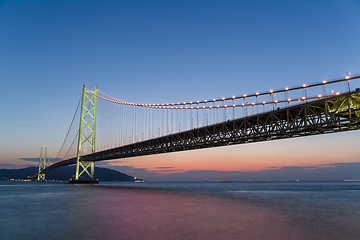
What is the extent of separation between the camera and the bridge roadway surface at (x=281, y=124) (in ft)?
76.6

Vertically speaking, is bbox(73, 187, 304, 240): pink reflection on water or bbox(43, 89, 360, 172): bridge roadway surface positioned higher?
bbox(43, 89, 360, 172): bridge roadway surface

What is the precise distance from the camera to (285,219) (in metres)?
14.9

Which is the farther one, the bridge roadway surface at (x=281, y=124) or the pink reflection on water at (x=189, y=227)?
the bridge roadway surface at (x=281, y=124)

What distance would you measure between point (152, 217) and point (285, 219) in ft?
25.0

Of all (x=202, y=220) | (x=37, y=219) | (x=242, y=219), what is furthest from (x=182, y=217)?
(x=37, y=219)

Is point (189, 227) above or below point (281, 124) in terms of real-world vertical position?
below

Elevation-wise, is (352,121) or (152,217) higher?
(352,121)

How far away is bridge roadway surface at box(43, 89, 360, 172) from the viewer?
76.6 feet

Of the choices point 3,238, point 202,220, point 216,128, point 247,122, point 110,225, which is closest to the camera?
point 3,238

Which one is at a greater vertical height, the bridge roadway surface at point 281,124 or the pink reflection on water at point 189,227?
the bridge roadway surface at point 281,124

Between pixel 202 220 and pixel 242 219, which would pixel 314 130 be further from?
pixel 202 220

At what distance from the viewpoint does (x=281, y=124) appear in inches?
1105

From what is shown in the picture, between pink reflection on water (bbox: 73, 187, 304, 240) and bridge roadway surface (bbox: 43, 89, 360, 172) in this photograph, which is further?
bridge roadway surface (bbox: 43, 89, 360, 172)

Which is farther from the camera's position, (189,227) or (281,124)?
(281,124)
